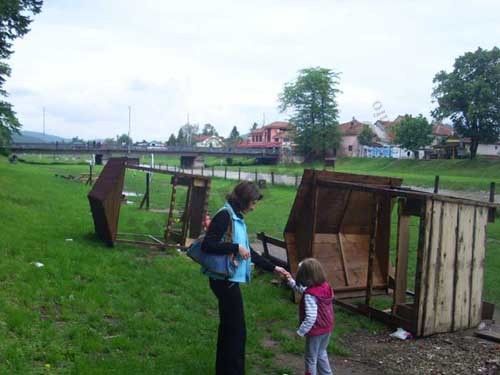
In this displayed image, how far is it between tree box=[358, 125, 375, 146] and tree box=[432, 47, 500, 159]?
23.1 m

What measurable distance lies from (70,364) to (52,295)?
212 centimetres

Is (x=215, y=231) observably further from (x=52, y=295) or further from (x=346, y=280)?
(x=346, y=280)

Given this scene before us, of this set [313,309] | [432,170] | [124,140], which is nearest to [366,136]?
[432,170]

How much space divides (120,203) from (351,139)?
9263 centimetres

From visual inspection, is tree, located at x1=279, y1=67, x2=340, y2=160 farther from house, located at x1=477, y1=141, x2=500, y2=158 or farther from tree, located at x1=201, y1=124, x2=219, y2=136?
tree, located at x1=201, y1=124, x2=219, y2=136

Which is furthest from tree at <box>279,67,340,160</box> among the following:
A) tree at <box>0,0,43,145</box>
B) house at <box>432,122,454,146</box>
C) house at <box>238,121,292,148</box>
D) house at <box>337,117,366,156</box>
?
tree at <box>0,0,43,145</box>

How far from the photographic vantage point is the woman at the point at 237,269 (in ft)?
15.5

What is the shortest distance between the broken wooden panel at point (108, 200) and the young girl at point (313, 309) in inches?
252

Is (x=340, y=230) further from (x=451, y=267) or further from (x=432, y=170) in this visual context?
(x=432, y=170)

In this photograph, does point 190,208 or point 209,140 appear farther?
point 209,140

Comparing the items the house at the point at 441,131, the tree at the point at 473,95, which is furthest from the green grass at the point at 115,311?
the house at the point at 441,131

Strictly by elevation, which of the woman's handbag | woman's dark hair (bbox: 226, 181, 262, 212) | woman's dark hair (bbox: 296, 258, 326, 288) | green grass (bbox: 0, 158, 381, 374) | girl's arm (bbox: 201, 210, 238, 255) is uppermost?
woman's dark hair (bbox: 226, 181, 262, 212)

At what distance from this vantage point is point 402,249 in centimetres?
771

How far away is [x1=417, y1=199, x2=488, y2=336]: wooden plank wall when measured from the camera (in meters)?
7.10
